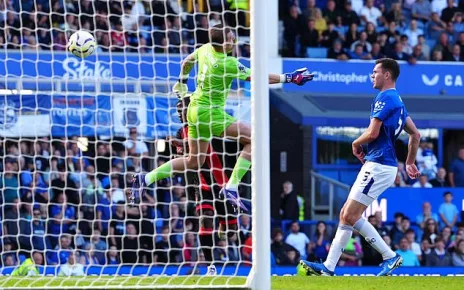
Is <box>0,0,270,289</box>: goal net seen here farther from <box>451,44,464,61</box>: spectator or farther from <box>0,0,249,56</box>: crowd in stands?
<box>451,44,464,61</box>: spectator

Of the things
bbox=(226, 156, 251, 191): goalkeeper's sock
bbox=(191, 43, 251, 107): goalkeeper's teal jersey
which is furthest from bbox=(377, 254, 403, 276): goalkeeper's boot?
bbox=(191, 43, 251, 107): goalkeeper's teal jersey

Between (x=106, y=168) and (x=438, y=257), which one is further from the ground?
(x=106, y=168)

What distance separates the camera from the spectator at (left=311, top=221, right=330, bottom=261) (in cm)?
1883

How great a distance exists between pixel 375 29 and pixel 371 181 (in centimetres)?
1394

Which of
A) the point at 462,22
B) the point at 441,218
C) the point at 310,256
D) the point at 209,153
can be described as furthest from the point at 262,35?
the point at 462,22

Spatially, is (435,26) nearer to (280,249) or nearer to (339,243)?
(280,249)

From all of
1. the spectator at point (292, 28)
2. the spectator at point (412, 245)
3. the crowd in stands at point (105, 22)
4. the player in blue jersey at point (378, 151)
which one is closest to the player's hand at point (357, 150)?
the player in blue jersey at point (378, 151)

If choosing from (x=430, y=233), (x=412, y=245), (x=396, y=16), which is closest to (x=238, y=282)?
(x=412, y=245)

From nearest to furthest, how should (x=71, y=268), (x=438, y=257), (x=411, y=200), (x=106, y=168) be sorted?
(x=71, y=268) < (x=106, y=168) < (x=438, y=257) < (x=411, y=200)

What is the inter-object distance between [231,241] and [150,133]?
10.1ft

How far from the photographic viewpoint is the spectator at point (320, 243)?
18.8m

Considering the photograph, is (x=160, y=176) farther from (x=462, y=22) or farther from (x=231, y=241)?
(x=462, y=22)

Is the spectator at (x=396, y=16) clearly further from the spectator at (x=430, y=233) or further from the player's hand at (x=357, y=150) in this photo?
the player's hand at (x=357, y=150)

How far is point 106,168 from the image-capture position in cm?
1745
